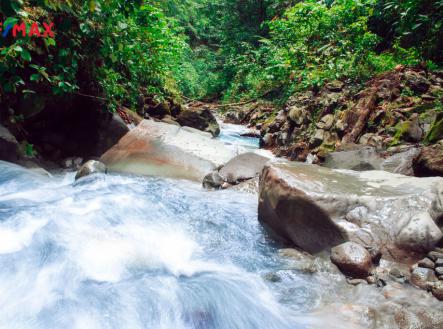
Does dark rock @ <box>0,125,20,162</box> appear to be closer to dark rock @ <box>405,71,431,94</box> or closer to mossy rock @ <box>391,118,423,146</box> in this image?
mossy rock @ <box>391,118,423,146</box>

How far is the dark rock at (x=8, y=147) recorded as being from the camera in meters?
4.90

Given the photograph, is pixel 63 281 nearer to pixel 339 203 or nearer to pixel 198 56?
pixel 339 203

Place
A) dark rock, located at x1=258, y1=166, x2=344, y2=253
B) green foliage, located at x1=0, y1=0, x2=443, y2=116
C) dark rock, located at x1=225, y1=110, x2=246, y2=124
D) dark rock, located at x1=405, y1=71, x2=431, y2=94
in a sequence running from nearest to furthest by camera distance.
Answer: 1. dark rock, located at x1=258, y1=166, x2=344, y2=253
2. green foliage, located at x1=0, y1=0, x2=443, y2=116
3. dark rock, located at x1=405, y1=71, x2=431, y2=94
4. dark rock, located at x1=225, y1=110, x2=246, y2=124

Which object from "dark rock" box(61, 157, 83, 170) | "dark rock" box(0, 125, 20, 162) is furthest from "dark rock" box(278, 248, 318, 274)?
"dark rock" box(61, 157, 83, 170)

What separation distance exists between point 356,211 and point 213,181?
266 centimetres

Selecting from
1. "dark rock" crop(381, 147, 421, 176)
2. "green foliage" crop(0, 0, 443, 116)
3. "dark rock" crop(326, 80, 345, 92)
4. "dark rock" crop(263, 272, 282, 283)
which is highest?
"green foliage" crop(0, 0, 443, 116)

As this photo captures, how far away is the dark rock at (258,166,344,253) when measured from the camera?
3320mm

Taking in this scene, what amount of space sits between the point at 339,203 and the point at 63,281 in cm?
260

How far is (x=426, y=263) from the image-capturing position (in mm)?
2832

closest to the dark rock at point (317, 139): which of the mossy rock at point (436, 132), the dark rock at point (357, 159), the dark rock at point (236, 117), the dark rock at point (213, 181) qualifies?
the dark rock at point (357, 159)

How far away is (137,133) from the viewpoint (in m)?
6.82

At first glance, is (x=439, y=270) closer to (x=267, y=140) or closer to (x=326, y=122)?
(x=326, y=122)

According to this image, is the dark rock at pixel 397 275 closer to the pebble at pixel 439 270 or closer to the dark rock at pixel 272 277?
the pebble at pixel 439 270

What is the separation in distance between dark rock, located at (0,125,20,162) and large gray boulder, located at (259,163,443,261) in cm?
376
